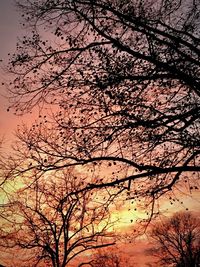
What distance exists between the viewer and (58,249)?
28125 millimetres

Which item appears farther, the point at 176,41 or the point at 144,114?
the point at 144,114

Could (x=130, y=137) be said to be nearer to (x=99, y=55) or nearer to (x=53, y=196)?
(x=99, y=55)

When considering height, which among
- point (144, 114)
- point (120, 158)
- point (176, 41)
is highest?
point (176, 41)

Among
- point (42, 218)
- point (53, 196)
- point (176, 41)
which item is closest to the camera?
point (176, 41)

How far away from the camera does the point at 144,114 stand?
10195 mm

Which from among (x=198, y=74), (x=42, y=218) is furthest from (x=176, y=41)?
(x=42, y=218)

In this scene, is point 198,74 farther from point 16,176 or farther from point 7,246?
point 7,246

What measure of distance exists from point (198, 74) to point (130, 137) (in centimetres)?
230

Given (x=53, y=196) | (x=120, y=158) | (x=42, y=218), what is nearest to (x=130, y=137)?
(x=120, y=158)

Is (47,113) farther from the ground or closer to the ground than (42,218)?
closer to the ground

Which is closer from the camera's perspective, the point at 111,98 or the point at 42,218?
the point at 111,98

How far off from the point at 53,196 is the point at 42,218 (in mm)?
3424

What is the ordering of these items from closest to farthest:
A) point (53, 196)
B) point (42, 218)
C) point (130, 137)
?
point (130, 137), point (53, 196), point (42, 218)

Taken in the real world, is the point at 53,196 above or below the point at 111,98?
above
